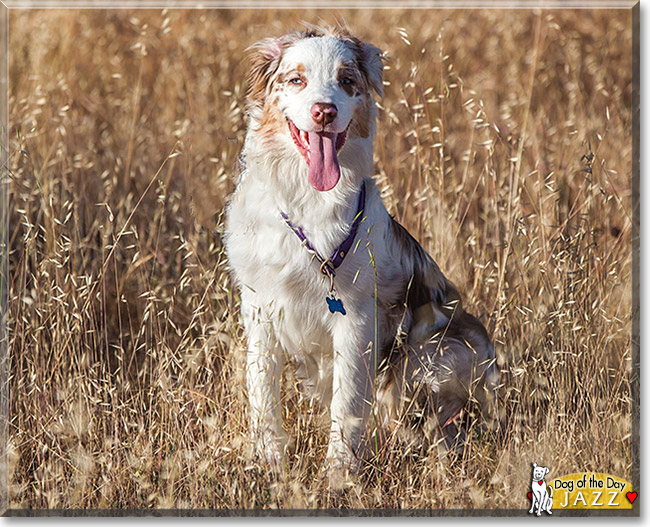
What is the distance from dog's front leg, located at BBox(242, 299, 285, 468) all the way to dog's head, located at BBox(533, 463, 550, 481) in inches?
36.5

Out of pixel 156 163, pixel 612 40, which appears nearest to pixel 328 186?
pixel 156 163

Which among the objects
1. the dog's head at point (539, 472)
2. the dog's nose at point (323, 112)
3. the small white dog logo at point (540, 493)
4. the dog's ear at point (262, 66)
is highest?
the dog's ear at point (262, 66)

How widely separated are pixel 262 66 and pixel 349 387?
1273 mm

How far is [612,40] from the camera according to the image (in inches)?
237

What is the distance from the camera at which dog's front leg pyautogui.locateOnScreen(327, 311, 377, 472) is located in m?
2.86

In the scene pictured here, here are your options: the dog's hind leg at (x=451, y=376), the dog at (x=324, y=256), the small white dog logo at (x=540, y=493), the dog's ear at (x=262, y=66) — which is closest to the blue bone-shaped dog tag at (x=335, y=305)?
the dog at (x=324, y=256)

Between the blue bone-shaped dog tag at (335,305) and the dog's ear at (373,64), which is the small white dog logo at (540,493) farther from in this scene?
the dog's ear at (373,64)

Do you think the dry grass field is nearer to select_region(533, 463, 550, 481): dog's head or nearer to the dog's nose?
select_region(533, 463, 550, 481): dog's head

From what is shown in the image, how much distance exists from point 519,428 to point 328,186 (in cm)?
121

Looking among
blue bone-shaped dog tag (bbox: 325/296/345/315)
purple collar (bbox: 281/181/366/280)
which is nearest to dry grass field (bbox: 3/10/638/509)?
purple collar (bbox: 281/181/366/280)

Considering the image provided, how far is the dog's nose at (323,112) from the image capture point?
258cm

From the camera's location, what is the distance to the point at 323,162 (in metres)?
2.68

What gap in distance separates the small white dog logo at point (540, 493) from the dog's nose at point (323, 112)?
1447mm

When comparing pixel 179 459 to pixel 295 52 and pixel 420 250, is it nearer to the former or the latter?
pixel 420 250
